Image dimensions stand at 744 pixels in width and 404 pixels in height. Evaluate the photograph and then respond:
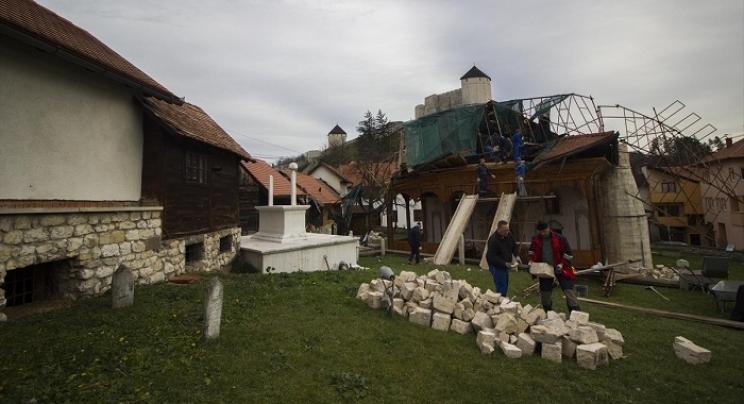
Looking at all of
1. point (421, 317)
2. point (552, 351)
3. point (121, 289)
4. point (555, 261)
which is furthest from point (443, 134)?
point (121, 289)

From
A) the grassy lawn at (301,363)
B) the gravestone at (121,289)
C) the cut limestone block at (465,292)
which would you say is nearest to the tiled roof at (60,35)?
the gravestone at (121,289)

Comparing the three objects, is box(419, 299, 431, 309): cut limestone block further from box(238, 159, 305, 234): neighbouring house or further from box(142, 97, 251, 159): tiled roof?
box(238, 159, 305, 234): neighbouring house

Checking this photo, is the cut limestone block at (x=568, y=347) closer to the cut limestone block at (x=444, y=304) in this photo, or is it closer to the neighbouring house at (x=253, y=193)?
the cut limestone block at (x=444, y=304)

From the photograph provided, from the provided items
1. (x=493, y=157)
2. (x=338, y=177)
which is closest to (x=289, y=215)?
(x=493, y=157)

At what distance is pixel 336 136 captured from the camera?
240 ft

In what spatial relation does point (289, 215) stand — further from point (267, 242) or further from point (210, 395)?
point (210, 395)

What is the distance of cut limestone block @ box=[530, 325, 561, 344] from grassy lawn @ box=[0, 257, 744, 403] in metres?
0.32

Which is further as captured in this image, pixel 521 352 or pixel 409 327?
pixel 409 327

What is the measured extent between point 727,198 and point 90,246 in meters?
38.7

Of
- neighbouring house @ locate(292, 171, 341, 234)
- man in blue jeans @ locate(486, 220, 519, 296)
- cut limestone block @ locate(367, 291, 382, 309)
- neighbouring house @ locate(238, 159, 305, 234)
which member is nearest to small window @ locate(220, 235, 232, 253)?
cut limestone block @ locate(367, 291, 382, 309)

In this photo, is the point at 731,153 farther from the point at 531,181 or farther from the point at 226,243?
the point at 226,243

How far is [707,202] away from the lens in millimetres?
29312

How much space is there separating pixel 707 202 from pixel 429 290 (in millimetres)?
36389

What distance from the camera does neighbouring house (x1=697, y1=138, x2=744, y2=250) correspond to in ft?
76.8
